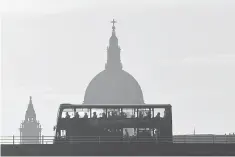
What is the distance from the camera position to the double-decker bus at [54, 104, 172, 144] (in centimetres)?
8906

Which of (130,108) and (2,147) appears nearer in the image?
(2,147)

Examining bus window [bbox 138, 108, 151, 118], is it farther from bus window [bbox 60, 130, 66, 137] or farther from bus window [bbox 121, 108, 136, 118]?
bus window [bbox 60, 130, 66, 137]

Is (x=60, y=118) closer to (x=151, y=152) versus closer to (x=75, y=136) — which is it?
(x=75, y=136)

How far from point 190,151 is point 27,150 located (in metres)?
10.9

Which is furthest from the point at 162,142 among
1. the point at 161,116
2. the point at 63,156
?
the point at 63,156

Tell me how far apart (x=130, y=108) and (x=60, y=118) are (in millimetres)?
5199

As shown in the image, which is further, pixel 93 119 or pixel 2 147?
pixel 93 119

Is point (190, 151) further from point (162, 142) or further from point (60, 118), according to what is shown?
point (60, 118)

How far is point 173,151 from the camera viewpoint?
83.2 meters

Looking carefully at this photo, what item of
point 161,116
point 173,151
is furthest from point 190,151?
point 161,116

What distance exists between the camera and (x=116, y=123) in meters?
89.8

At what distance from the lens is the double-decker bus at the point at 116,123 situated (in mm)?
89062

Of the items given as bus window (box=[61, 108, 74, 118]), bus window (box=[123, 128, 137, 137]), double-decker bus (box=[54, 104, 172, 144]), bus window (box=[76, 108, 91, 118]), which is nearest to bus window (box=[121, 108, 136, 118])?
double-decker bus (box=[54, 104, 172, 144])

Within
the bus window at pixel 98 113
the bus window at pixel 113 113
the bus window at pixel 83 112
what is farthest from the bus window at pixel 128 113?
the bus window at pixel 83 112
